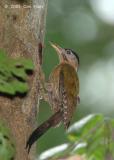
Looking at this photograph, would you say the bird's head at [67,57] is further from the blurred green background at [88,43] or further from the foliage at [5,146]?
the blurred green background at [88,43]

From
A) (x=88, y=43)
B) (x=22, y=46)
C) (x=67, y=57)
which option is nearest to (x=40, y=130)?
(x=22, y=46)

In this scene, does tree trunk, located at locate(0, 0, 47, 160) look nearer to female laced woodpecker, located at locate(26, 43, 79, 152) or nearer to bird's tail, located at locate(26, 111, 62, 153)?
bird's tail, located at locate(26, 111, 62, 153)

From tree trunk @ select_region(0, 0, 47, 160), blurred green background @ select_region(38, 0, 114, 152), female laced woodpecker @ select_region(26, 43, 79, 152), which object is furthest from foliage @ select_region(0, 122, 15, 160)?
blurred green background @ select_region(38, 0, 114, 152)

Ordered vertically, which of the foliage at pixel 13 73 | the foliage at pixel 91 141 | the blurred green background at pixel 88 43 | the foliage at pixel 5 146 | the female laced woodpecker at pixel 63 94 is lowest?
the blurred green background at pixel 88 43

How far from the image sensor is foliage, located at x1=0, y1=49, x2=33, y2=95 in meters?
2.88

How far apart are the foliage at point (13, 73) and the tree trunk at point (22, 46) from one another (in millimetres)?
815

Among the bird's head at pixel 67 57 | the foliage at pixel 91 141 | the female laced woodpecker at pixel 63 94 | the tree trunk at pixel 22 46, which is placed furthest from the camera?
the bird's head at pixel 67 57

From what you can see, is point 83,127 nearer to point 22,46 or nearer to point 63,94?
point 63,94

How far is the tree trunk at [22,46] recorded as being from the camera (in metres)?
3.76

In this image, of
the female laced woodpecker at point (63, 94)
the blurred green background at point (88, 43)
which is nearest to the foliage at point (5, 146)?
the female laced woodpecker at point (63, 94)

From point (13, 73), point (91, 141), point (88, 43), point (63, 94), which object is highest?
point (13, 73)

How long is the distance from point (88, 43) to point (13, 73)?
841 centimetres

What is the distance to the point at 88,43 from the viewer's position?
443 inches

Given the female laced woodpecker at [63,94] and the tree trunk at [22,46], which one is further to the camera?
the female laced woodpecker at [63,94]
